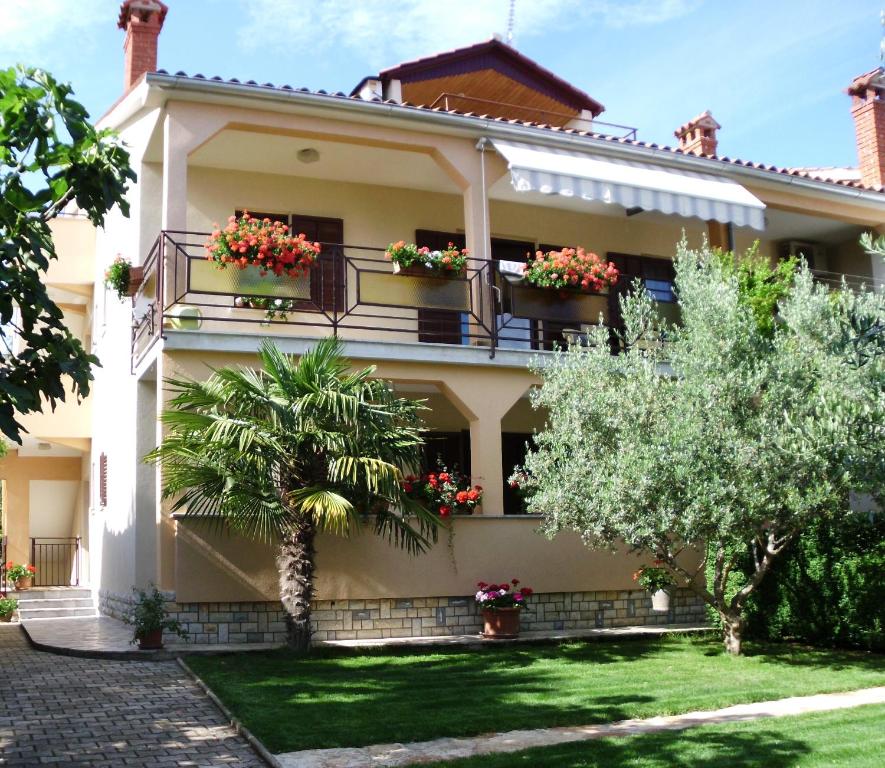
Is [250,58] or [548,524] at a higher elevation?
[250,58]

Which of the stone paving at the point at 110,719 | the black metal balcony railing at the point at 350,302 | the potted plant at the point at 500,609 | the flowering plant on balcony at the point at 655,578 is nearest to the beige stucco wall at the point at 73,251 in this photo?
the black metal balcony railing at the point at 350,302

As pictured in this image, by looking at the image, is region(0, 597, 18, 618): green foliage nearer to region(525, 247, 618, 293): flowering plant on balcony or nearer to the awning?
region(525, 247, 618, 293): flowering plant on balcony

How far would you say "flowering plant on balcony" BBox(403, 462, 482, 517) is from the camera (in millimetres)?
14891

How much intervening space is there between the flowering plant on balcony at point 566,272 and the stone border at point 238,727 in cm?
832

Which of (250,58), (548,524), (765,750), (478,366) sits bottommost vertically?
(765,750)

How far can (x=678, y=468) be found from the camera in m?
11.9

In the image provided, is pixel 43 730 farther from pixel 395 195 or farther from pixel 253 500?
pixel 395 195

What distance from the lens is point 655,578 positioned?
15.4m

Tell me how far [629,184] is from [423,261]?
3916mm

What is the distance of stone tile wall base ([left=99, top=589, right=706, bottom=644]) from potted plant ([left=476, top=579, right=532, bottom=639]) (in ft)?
1.89

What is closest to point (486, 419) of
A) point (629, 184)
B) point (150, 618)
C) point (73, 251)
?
point (629, 184)

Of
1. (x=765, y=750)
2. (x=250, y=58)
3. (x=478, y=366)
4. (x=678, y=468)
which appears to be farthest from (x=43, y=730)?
(x=250, y=58)

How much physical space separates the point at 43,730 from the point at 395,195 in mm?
12078

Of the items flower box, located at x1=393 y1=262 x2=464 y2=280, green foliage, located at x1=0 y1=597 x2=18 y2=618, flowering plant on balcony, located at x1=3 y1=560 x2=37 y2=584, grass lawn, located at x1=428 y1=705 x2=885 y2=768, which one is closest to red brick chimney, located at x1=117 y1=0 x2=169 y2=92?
flower box, located at x1=393 y1=262 x2=464 y2=280
